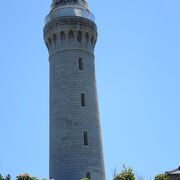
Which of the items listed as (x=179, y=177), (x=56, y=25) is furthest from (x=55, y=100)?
(x=179, y=177)

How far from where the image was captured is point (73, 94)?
51.8 metres

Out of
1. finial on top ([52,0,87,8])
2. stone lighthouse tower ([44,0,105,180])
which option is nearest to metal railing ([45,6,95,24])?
stone lighthouse tower ([44,0,105,180])

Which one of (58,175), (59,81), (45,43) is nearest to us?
(58,175)

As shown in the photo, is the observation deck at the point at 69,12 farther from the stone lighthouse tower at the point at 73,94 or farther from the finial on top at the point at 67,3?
the finial on top at the point at 67,3

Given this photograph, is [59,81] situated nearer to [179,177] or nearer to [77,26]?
[77,26]

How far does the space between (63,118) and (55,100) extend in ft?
8.60

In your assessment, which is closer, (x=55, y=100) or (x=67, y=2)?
(x=55, y=100)

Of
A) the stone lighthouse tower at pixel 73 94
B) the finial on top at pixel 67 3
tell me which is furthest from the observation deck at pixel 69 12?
the finial on top at pixel 67 3

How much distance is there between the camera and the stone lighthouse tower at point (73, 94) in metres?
49.6

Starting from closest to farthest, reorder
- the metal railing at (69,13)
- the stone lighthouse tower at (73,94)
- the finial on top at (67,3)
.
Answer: the stone lighthouse tower at (73,94) → the metal railing at (69,13) → the finial on top at (67,3)

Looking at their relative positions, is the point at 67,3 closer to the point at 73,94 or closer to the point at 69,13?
the point at 69,13

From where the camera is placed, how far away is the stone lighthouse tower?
49625mm

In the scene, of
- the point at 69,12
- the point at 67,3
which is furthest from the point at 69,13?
the point at 67,3

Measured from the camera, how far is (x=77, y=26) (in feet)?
179
